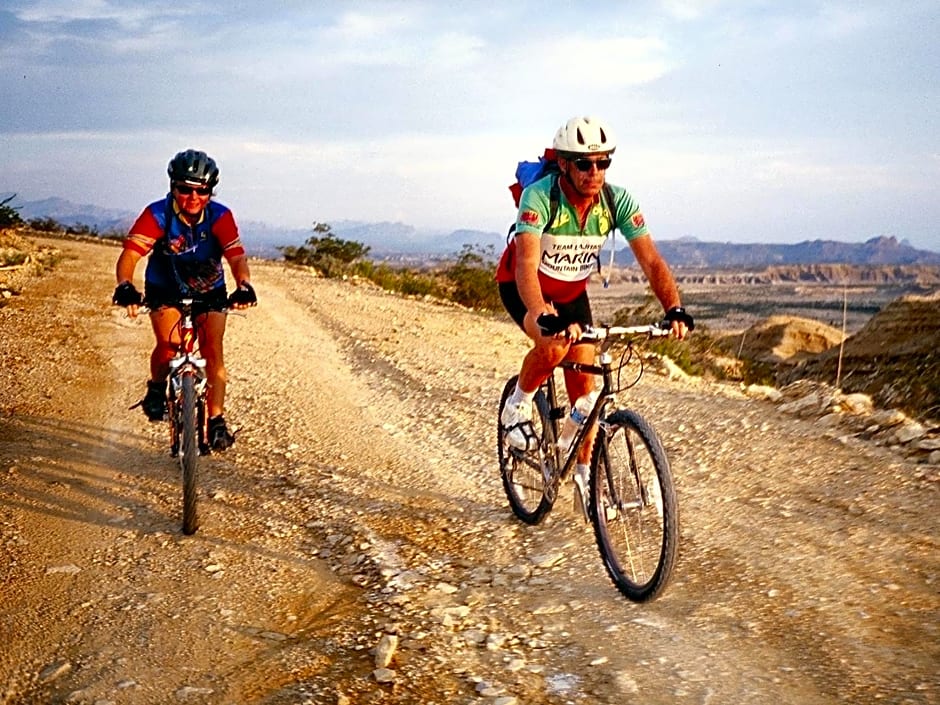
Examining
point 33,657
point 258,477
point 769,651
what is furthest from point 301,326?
point 769,651

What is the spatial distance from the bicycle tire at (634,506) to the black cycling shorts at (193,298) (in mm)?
2950

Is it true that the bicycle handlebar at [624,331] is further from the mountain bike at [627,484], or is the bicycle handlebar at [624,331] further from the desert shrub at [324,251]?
the desert shrub at [324,251]

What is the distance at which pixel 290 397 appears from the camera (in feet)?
30.5

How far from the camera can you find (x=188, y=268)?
6297 millimetres

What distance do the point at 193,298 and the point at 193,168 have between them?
946 mm

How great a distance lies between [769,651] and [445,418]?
5.14 metres

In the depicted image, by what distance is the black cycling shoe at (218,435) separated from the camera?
630 cm

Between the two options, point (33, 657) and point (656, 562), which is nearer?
point (33, 657)

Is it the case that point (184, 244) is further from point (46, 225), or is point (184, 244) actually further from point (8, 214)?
point (46, 225)

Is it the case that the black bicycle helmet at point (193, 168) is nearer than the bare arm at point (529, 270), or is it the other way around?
the bare arm at point (529, 270)

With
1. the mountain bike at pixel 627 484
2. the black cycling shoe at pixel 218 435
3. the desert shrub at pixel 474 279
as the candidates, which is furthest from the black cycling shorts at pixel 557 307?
the desert shrub at pixel 474 279

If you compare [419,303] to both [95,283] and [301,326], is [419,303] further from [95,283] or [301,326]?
[95,283]

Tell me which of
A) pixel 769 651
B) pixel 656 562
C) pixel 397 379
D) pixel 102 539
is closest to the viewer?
pixel 769 651

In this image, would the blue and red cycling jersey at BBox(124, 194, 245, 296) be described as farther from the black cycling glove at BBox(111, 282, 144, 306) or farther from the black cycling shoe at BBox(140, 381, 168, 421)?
the black cycling shoe at BBox(140, 381, 168, 421)
